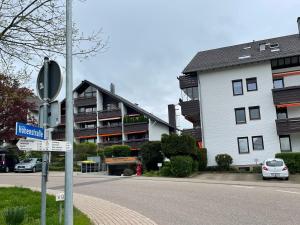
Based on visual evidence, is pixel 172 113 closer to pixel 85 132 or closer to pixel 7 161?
pixel 85 132

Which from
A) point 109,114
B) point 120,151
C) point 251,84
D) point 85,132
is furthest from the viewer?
point 85,132

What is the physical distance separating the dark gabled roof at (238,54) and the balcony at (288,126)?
19.2 feet

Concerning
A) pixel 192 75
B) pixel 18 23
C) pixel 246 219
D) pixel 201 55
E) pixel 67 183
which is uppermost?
pixel 201 55

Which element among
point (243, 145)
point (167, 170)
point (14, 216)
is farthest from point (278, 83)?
point (14, 216)

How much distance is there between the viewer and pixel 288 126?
29.3m

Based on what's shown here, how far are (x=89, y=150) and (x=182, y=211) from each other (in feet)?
105

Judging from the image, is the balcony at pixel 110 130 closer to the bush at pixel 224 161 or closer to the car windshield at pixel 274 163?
the bush at pixel 224 161

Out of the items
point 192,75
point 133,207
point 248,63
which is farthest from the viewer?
point 192,75

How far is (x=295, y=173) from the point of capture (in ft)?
86.1

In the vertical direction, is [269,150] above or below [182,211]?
above

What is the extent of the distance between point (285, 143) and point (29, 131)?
96.1 ft

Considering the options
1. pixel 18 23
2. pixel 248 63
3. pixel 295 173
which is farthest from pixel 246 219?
pixel 248 63

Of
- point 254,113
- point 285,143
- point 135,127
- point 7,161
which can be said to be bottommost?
point 7,161

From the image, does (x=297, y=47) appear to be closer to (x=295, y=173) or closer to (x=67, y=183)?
(x=295, y=173)
